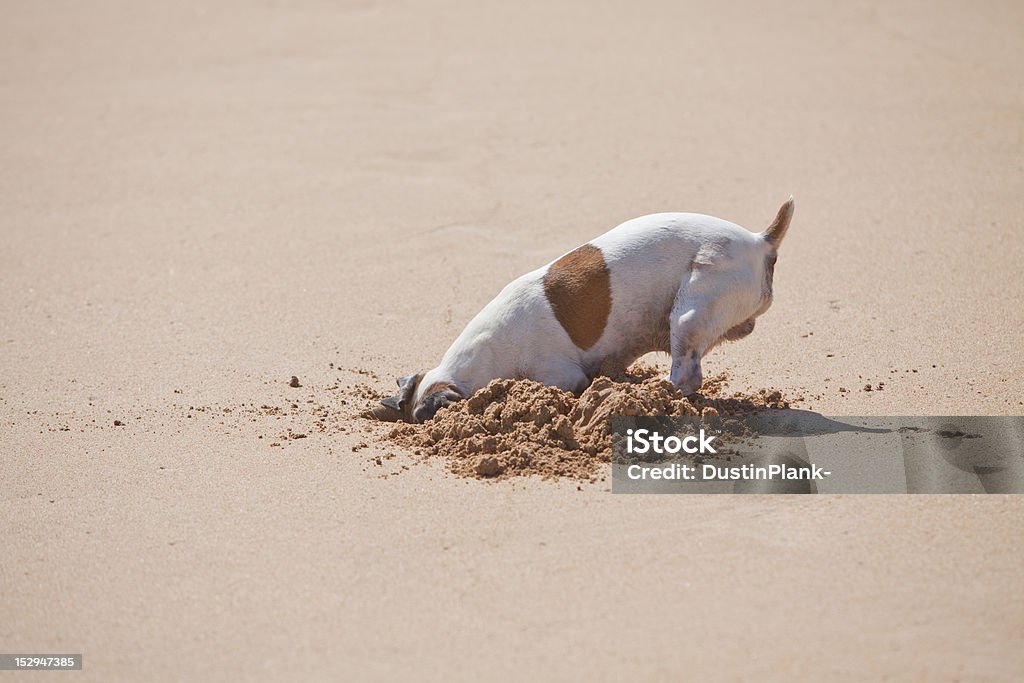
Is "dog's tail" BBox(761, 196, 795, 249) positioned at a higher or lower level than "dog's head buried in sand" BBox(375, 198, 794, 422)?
higher

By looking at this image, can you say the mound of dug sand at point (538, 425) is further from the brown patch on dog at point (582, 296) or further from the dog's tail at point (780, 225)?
the dog's tail at point (780, 225)

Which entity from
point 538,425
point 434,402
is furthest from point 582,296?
point 434,402

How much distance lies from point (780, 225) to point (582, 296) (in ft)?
3.44

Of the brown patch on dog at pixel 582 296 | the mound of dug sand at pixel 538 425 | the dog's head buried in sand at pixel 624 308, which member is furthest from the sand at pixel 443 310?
the brown patch on dog at pixel 582 296

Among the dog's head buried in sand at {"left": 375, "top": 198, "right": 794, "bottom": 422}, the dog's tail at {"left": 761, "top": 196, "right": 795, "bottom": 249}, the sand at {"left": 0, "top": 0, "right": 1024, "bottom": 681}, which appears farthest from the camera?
the dog's tail at {"left": 761, "top": 196, "right": 795, "bottom": 249}

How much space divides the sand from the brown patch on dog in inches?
34.7

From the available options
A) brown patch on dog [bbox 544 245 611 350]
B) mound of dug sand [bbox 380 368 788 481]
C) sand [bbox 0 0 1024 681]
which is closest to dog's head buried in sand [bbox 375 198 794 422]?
brown patch on dog [bbox 544 245 611 350]

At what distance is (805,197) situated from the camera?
8844mm

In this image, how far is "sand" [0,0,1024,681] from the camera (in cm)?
399

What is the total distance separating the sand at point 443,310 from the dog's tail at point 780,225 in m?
0.89

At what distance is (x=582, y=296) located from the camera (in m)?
5.50

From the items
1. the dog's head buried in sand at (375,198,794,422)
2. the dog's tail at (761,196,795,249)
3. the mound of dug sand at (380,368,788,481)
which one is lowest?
the mound of dug sand at (380,368,788,481)

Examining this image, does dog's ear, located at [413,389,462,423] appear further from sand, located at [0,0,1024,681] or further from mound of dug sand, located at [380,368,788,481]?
sand, located at [0,0,1024,681]

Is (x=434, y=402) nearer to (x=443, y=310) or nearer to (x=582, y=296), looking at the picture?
(x=582, y=296)
